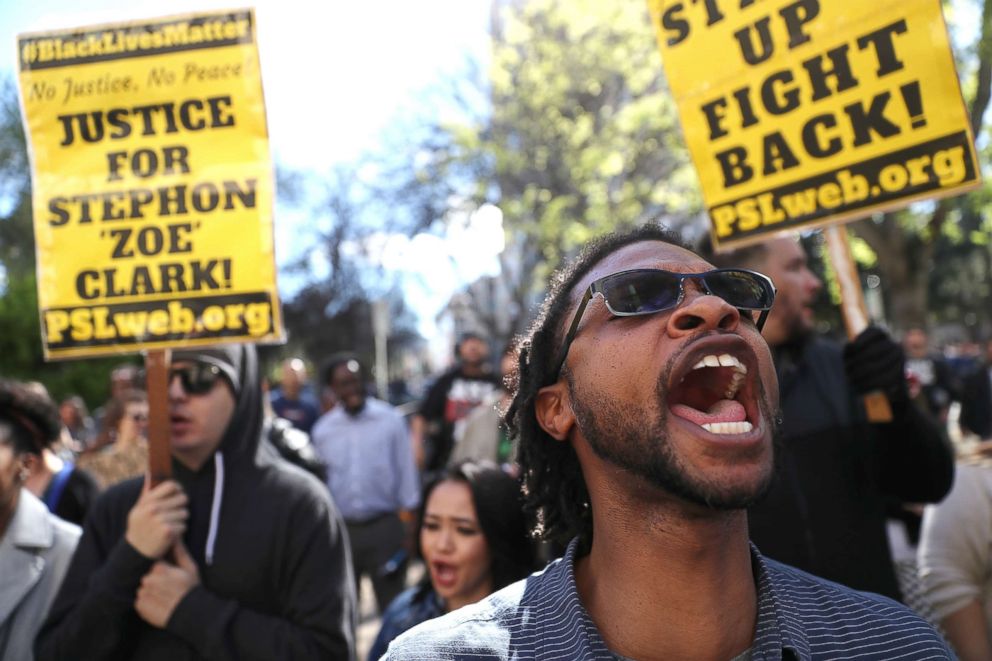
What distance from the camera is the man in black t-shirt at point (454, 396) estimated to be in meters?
7.39

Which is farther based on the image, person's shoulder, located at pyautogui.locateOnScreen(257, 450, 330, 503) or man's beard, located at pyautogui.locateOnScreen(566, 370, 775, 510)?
person's shoulder, located at pyautogui.locateOnScreen(257, 450, 330, 503)

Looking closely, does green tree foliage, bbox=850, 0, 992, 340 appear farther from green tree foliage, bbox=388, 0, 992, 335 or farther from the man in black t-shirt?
the man in black t-shirt

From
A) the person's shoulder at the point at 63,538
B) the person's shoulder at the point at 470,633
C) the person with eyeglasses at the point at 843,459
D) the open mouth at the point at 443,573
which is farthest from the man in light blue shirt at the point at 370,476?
the person's shoulder at the point at 470,633

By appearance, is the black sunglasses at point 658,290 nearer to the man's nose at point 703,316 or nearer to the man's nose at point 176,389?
the man's nose at point 703,316

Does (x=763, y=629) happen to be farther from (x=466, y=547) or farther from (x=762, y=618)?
(x=466, y=547)

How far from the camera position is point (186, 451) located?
3.00 m

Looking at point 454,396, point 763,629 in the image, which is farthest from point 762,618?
point 454,396

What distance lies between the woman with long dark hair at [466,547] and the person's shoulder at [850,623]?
2.01m

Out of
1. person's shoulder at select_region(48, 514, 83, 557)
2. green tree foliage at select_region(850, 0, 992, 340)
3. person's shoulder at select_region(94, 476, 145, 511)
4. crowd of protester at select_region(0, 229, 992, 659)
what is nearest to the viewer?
crowd of protester at select_region(0, 229, 992, 659)

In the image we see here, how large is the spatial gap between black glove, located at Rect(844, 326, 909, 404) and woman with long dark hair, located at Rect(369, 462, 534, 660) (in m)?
1.41

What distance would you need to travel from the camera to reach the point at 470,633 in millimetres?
1632

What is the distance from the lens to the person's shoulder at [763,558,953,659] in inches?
61.9

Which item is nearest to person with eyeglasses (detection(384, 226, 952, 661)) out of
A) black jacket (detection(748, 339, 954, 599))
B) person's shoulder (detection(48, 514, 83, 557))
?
black jacket (detection(748, 339, 954, 599))

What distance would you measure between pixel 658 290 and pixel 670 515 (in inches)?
17.4
